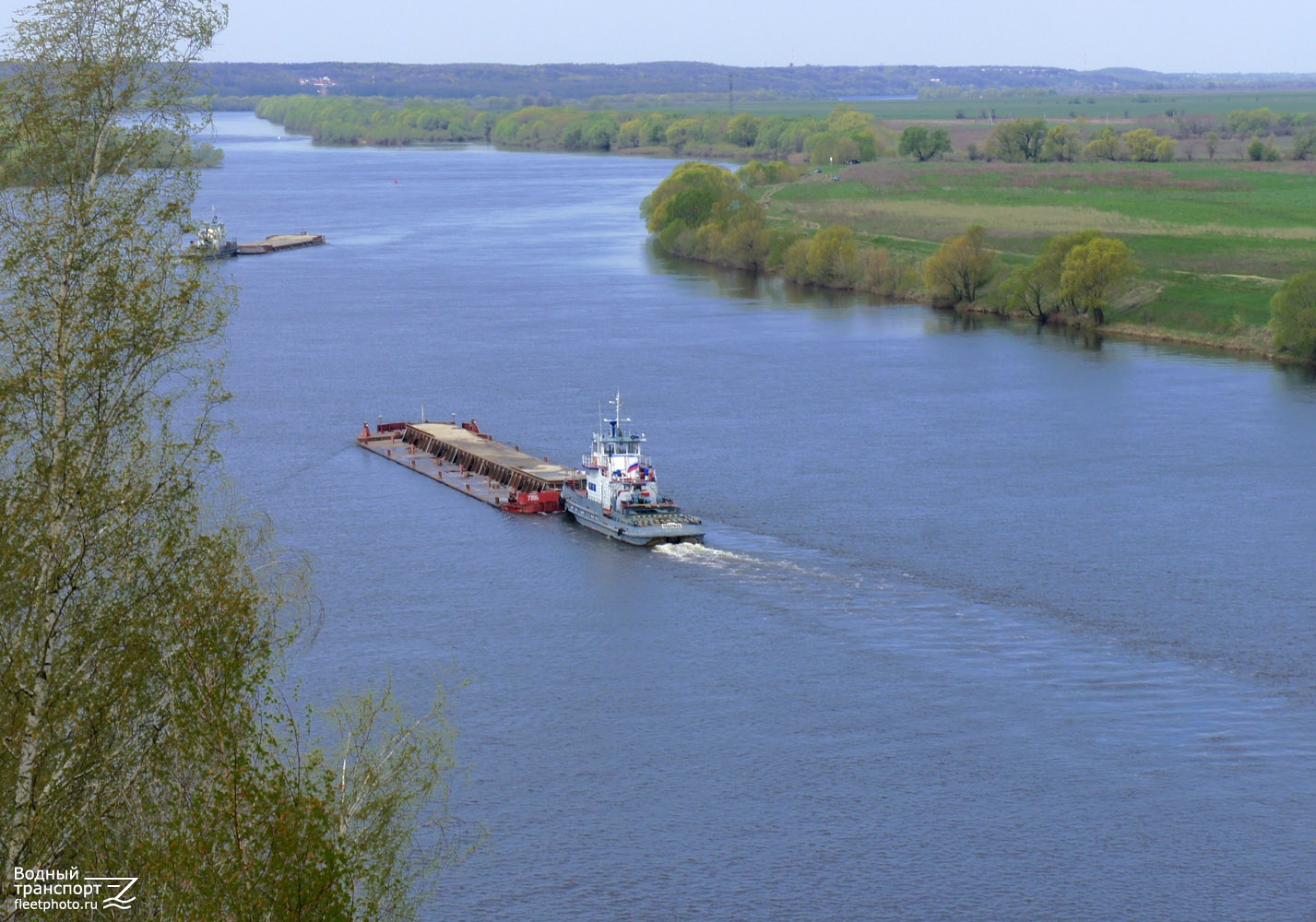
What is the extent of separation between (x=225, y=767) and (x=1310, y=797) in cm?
2203

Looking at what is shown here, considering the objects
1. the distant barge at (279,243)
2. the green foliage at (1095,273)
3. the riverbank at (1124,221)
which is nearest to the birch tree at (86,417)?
the riverbank at (1124,221)

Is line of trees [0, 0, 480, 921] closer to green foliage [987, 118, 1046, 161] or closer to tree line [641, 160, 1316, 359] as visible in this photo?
tree line [641, 160, 1316, 359]

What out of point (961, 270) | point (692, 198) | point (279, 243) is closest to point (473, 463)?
point (961, 270)

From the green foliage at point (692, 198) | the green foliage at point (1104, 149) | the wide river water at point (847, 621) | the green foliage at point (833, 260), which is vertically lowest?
the wide river water at point (847, 621)

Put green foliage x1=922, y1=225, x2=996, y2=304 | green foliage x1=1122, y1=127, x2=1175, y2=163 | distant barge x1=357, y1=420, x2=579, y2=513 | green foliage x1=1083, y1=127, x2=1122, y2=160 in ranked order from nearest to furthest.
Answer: distant barge x1=357, y1=420, x2=579, y2=513
green foliage x1=922, y1=225, x2=996, y2=304
green foliage x1=1122, y1=127, x2=1175, y2=163
green foliage x1=1083, y1=127, x2=1122, y2=160

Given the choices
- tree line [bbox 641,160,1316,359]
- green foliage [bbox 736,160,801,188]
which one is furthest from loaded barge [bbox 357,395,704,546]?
green foliage [bbox 736,160,801,188]

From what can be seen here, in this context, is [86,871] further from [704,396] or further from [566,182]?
[566,182]

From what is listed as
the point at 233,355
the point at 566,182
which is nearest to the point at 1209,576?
the point at 233,355

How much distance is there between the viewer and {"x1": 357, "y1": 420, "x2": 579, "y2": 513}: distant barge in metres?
48.6

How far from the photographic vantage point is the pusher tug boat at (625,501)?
4344 centimetres

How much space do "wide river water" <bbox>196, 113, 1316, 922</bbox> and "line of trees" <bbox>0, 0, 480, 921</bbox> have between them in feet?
45.6

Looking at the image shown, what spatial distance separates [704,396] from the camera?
200 feet

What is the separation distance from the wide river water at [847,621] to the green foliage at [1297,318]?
2.08m

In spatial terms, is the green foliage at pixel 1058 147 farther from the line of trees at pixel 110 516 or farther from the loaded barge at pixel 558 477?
the line of trees at pixel 110 516
